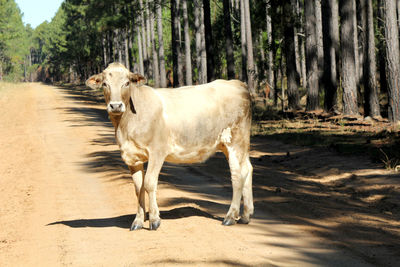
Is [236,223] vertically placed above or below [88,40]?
below

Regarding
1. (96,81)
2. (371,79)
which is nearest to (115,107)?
(96,81)

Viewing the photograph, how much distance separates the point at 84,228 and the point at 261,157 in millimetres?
8121

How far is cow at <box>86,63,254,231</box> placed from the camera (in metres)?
7.00

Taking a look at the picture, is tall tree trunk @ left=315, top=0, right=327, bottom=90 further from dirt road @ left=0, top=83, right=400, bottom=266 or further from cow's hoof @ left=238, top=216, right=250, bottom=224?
cow's hoof @ left=238, top=216, right=250, bottom=224

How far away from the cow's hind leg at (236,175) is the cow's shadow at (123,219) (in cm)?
46

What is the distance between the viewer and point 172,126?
7270mm

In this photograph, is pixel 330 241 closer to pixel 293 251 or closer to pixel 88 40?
pixel 293 251

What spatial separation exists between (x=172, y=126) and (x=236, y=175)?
1.29m

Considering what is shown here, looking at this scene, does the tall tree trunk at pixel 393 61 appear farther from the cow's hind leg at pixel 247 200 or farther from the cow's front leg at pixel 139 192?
the cow's front leg at pixel 139 192

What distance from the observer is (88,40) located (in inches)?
3435

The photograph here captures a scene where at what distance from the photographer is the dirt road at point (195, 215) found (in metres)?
6.24

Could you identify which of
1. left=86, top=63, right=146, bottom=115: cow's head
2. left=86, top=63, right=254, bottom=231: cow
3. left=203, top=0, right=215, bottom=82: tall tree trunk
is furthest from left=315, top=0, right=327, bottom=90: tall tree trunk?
left=86, top=63, right=146, bottom=115: cow's head

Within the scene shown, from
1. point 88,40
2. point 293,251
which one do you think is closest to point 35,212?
point 293,251

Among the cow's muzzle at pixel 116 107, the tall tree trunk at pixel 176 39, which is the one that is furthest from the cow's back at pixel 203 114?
the tall tree trunk at pixel 176 39
